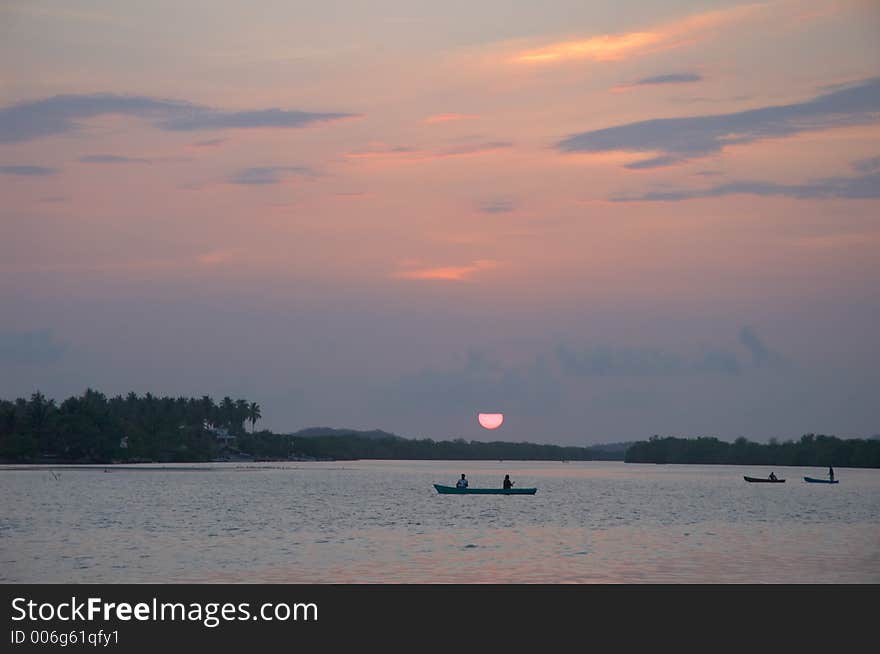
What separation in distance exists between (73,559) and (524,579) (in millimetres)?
22847

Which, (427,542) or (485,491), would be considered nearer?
(427,542)

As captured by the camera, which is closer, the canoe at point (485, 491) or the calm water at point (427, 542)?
the calm water at point (427, 542)

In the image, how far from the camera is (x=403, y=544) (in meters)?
64.7

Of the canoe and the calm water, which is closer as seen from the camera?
the calm water

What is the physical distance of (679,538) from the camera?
2849 inches
